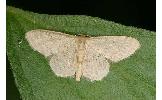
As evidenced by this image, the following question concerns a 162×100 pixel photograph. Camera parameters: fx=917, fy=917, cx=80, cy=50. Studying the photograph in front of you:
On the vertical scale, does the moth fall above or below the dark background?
below

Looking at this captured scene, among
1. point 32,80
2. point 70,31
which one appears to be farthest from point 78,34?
point 32,80

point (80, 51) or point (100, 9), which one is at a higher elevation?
point (100, 9)

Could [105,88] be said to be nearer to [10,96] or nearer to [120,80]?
[120,80]

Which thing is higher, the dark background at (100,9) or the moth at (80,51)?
the dark background at (100,9)

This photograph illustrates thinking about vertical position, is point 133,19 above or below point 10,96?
above
